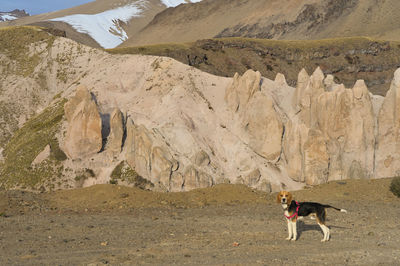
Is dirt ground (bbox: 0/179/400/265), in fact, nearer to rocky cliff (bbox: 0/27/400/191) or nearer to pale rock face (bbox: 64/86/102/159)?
rocky cliff (bbox: 0/27/400/191)

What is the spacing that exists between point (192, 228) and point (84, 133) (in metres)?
11.6

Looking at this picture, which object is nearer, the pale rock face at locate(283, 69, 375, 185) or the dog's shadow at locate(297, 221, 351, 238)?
the dog's shadow at locate(297, 221, 351, 238)

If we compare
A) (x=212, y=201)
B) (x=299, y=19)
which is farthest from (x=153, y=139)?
(x=299, y=19)

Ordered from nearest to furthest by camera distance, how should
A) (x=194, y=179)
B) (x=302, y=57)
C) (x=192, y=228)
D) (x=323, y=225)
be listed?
(x=323, y=225), (x=192, y=228), (x=194, y=179), (x=302, y=57)

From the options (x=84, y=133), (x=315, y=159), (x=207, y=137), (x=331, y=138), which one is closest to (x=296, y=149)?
(x=315, y=159)

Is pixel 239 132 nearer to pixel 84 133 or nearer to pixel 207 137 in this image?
pixel 207 137

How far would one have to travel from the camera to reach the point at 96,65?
127ft

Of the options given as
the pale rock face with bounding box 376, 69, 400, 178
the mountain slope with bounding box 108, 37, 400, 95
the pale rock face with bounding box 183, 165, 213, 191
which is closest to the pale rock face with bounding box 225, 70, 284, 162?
the pale rock face with bounding box 183, 165, 213, 191

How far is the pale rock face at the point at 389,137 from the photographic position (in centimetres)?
2727

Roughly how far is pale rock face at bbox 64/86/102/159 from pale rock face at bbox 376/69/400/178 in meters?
18.4

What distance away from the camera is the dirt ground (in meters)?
12.9

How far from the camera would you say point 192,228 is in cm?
1727

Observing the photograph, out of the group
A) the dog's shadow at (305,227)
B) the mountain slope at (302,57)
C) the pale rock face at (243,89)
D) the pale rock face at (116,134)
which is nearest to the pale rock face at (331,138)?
the pale rock face at (243,89)

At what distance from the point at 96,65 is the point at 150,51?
60336 millimetres
